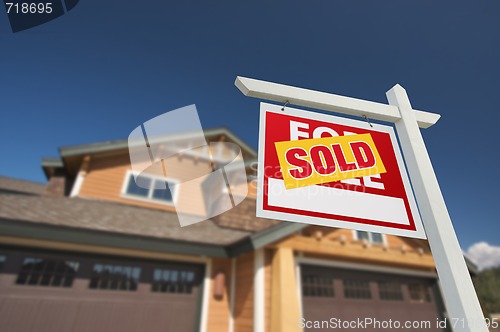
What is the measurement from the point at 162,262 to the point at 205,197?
3781 mm

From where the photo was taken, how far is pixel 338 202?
4.64ft

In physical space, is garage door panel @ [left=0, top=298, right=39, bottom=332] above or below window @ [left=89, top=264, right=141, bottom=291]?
below

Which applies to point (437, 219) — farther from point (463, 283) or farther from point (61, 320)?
point (61, 320)

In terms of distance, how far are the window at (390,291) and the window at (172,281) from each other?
5.43m

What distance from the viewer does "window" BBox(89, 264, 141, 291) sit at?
19.6 feet

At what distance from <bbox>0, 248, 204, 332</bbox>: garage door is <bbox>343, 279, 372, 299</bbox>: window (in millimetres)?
3997

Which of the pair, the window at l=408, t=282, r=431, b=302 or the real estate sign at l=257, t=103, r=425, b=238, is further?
the window at l=408, t=282, r=431, b=302

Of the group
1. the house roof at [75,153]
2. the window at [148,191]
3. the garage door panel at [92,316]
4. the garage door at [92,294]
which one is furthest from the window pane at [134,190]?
the garage door panel at [92,316]

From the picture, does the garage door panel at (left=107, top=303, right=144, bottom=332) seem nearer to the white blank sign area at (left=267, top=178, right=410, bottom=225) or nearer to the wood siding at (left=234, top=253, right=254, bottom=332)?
the wood siding at (left=234, top=253, right=254, bottom=332)

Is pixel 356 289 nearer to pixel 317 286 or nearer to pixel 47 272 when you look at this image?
pixel 317 286

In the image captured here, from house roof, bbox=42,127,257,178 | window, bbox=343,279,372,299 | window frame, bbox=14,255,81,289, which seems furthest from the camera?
house roof, bbox=42,127,257,178

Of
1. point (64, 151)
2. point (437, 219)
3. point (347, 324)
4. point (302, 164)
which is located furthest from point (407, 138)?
point (64, 151)

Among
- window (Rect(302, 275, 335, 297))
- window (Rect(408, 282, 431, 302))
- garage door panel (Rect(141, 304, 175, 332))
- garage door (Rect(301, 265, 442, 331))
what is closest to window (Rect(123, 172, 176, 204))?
garage door panel (Rect(141, 304, 175, 332))

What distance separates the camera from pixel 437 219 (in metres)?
1.38
